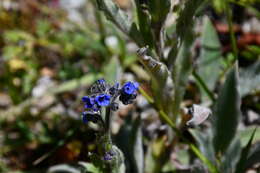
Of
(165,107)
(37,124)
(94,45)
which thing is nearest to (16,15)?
(94,45)

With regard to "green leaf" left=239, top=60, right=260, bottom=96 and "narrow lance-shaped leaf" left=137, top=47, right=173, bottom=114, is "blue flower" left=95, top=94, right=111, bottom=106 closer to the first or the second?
"narrow lance-shaped leaf" left=137, top=47, right=173, bottom=114

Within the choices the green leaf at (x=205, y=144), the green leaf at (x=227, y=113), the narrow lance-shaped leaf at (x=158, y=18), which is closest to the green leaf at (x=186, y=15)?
the narrow lance-shaped leaf at (x=158, y=18)

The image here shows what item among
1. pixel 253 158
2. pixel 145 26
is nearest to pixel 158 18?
pixel 145 26

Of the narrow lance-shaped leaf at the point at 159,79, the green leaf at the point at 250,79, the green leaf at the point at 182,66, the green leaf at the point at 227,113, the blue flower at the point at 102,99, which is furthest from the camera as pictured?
the green leaf at the point at 250,79

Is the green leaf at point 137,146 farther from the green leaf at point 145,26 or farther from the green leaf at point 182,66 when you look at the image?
the green leaf at point 145,26

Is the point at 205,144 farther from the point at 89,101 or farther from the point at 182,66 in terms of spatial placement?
the point at 89,101

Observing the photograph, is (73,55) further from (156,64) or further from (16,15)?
(156,64)
